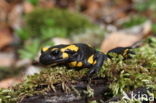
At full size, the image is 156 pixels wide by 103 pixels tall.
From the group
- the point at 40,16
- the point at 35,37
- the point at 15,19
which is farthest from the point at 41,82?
the point at 15,19

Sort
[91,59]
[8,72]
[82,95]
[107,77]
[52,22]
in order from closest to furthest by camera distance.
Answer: [82,95]
[107,77]
[91,59]
[8,72]
[52,22]

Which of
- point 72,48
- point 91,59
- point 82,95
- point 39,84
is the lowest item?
point 82,95

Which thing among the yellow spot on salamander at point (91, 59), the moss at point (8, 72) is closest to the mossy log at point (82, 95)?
the yellow spot on salamander at point (91, 59)

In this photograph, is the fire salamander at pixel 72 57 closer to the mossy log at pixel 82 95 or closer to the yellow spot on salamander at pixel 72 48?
the yellow spot on salamander at pixel 72 48

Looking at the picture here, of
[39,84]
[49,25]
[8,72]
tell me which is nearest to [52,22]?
[49,25]

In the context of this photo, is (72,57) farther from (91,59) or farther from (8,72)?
(8,72)

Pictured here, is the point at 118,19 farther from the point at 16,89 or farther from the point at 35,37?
the point at 16,89
